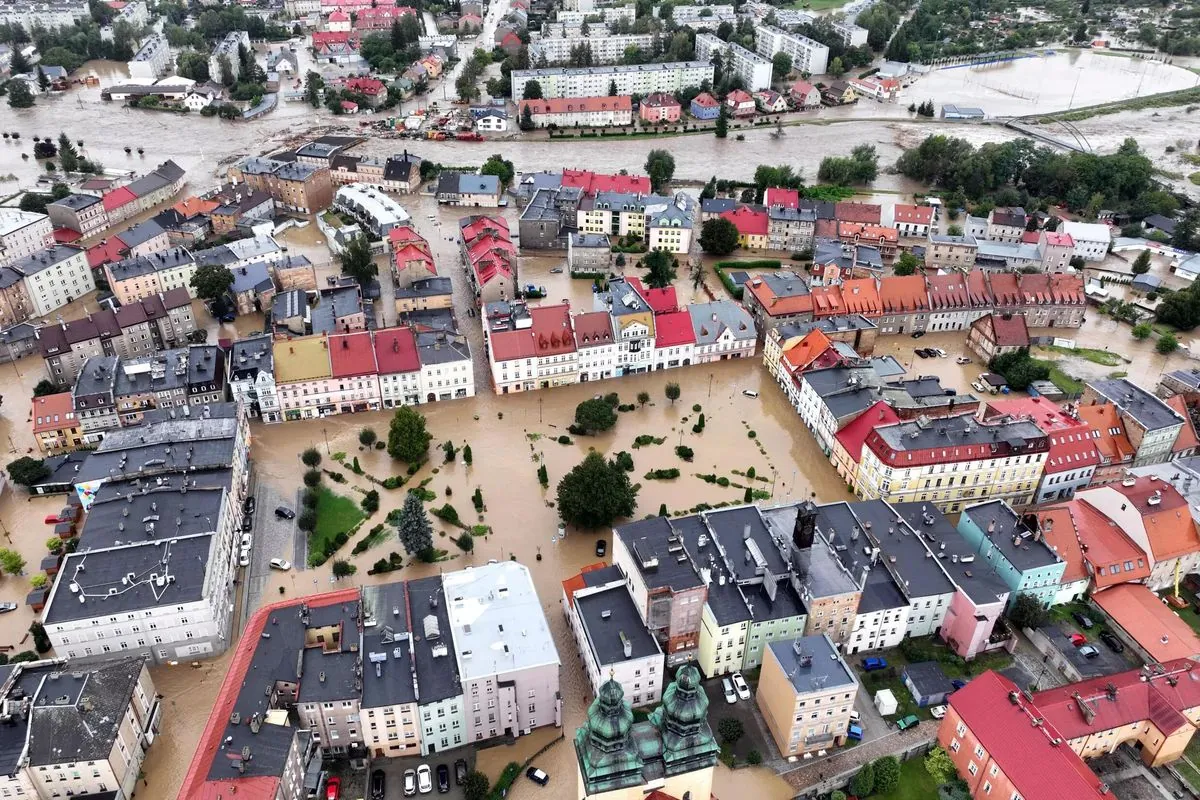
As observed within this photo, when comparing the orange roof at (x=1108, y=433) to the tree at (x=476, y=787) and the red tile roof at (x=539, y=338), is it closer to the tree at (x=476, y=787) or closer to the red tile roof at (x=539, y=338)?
the red tile roof at (x=539, y=338)

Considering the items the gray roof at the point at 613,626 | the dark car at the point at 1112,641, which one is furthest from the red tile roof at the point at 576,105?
the dark car at the point at 1112,641

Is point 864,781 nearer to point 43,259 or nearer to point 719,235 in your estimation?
point 719,235

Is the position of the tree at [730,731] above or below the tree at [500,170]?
below

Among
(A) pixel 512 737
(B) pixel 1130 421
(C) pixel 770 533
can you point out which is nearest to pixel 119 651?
(A) pixel 512 737

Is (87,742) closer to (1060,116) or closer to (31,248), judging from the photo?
(31,248)

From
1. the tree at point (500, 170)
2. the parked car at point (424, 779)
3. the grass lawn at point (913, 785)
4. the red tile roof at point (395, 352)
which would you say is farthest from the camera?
the tree at point (500, 170)

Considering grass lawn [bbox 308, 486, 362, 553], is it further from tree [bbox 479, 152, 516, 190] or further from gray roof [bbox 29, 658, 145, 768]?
tree [bbox 479, 152, 516, 190]
